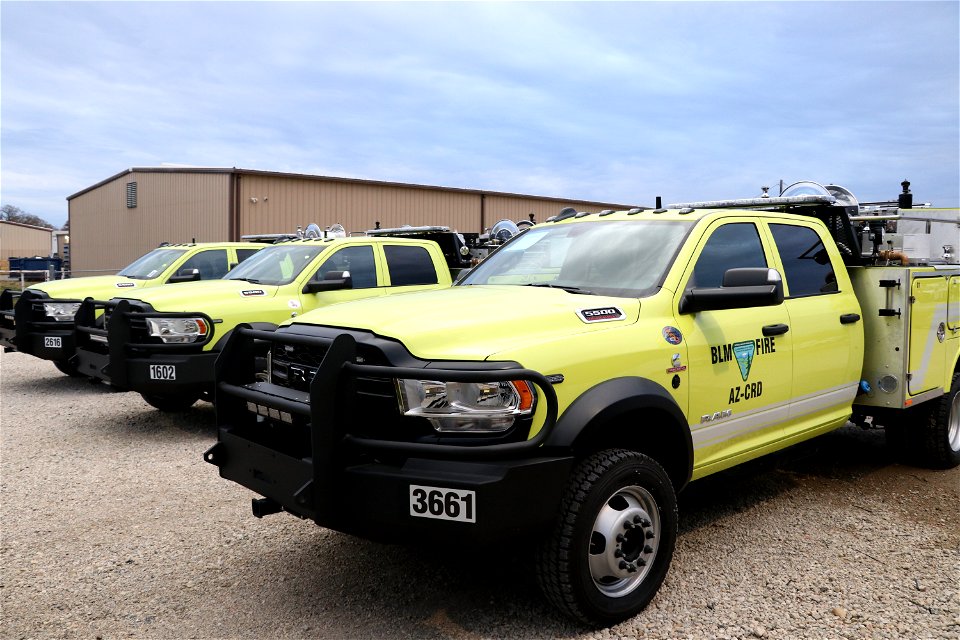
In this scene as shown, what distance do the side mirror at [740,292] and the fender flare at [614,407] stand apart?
50 cm

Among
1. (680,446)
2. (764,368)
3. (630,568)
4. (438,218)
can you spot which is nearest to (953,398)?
(764,368)

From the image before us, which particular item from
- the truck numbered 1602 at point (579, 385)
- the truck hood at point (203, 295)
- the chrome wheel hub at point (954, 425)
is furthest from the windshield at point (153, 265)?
the chrome wheel hub at point (954, 425)

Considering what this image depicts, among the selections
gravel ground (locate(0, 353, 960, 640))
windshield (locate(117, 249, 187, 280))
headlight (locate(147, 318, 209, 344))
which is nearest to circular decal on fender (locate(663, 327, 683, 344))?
gravel ground (locate(0, 353, 960, 640))

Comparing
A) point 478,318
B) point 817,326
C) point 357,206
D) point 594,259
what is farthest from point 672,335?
point 357,206

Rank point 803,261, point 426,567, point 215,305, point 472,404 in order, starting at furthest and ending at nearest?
point 215,305
point 803,261
point 426,567
point 472,404

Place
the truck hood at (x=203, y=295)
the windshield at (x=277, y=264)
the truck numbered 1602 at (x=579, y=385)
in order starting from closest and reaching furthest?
1. the truck numbered 1602 at (x=579, y=385)
2. the truck hood at (x=203, y=295)
3. the windshield at (x=277, y=264)

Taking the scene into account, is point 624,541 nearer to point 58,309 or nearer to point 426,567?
point 426,567

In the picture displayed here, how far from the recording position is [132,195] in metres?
28.4

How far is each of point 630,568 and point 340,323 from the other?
1702 millimetres

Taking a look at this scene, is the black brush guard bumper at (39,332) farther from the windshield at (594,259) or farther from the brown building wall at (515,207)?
the brown building wall at (515,207)

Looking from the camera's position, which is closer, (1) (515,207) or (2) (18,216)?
(1) (515,207)

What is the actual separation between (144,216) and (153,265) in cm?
1833

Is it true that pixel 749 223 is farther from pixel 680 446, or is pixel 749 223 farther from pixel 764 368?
pixel 680 446

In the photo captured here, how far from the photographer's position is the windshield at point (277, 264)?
26.0 feet
